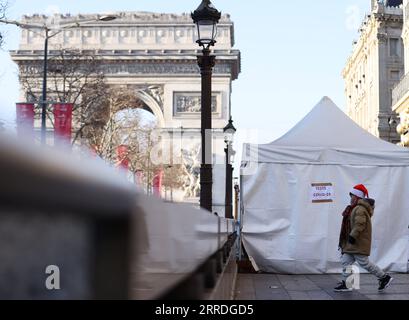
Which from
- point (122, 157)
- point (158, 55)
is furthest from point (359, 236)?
point (158, 55)

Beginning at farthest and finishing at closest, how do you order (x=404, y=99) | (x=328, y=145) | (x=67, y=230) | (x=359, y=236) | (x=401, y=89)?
1. (x=401, y=89)
2. (x=404, y=99)
3. (x=328, y=145)
4. (x=359, y=236)
5. (x=67, y=230)

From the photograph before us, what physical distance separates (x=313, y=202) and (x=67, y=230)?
1324 centimetres

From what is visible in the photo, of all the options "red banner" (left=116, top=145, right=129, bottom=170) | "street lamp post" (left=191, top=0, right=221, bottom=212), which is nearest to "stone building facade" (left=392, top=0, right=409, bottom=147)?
"red banner" (left=116, top=145, right=129, bottom=170)

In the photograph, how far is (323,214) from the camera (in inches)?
544

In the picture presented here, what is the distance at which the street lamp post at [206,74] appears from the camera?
1110 centimetres

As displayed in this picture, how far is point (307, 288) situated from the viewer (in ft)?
36.8

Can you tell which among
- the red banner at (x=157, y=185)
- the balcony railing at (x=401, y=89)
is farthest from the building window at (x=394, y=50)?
the red banner at (x=157, y=185)

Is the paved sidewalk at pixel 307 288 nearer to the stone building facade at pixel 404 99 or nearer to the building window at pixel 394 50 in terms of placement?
→ the stone building facade at pixel 404 99

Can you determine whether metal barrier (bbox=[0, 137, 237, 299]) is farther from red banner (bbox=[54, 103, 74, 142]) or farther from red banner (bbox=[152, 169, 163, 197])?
red banner (bbox=[54, 103, 74, 142])

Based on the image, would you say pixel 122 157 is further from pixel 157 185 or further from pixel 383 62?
pixel 383 62

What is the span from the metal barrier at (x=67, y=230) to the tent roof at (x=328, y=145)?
12981 millimetres
